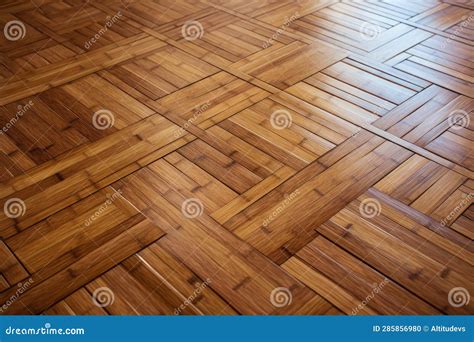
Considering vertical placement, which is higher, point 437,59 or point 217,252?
point 437,59

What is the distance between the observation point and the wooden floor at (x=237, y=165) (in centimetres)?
114

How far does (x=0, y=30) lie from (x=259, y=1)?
131 centimetres

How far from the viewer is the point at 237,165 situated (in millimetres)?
1473

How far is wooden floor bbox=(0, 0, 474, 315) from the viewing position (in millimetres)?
1143

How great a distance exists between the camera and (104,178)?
1.43m

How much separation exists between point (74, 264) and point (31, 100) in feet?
2.82

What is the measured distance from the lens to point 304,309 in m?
1.09

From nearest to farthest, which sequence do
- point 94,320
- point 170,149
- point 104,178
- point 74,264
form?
point 94,320 < point 74,264 < point 104,178 < point 170,149

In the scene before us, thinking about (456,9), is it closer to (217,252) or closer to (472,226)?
(472,226)

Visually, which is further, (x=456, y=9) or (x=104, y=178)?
(x=456, y=9)

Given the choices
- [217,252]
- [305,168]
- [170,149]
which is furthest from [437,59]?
[217,252]

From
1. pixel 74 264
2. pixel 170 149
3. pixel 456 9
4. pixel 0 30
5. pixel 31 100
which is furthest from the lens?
pixel 456 9

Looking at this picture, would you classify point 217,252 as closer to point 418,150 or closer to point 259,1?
point 418,150

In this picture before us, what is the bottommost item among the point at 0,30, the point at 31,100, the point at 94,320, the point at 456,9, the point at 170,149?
the point at 94,320
